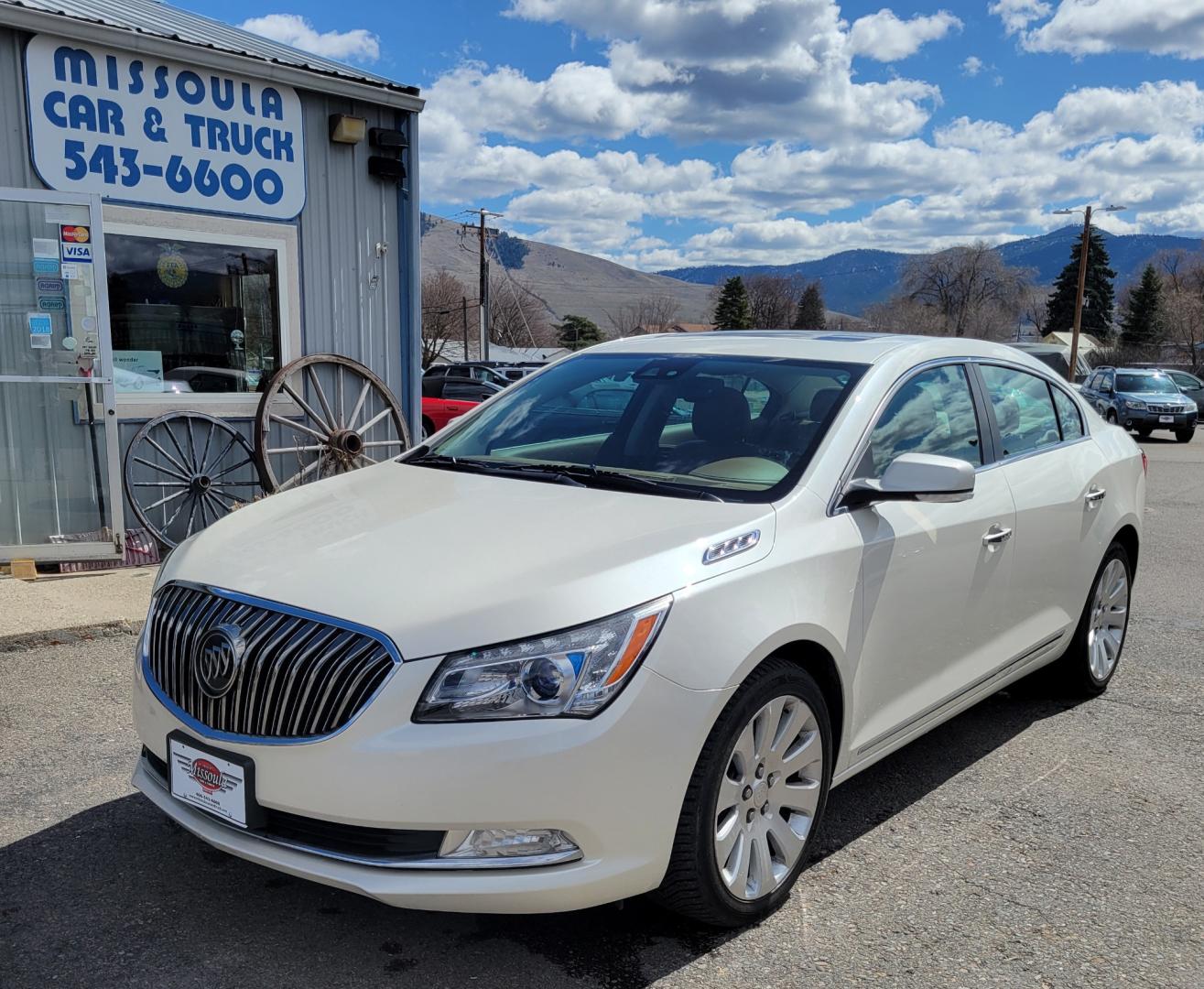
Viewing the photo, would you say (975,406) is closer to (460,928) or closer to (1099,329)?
(460,928)

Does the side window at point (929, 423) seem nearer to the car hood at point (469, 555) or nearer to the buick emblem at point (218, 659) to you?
the car hood at point (469, 555)

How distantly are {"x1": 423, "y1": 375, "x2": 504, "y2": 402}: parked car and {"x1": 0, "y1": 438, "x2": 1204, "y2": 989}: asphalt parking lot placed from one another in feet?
54.8

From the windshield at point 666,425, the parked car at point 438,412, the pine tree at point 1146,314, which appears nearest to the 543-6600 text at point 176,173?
the windshield at point 666,425

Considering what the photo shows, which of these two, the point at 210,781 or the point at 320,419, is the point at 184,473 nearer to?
the point at 320,419

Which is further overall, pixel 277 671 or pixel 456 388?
pixel 456 388

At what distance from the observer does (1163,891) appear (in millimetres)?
3275

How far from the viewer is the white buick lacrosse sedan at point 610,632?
8.08 feet

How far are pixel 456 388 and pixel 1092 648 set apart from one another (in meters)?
17.7

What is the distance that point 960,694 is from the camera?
387 centimetres

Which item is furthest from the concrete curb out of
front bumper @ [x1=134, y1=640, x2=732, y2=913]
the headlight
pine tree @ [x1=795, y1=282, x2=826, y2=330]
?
pine tree @ [x1=795, y1=282, x2=826, y2=330]

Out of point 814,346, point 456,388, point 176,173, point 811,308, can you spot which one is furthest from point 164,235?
point 811,308

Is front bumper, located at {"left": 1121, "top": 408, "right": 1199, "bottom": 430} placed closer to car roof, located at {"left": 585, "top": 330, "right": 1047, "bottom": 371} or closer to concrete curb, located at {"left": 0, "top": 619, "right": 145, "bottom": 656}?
car roof, located at {"left": 585, "top": 330, "right": 1047, "bottom": 371}

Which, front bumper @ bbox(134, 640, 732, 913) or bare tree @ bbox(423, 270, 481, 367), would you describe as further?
bare tree @ bbox(423, 270, 481, 367)

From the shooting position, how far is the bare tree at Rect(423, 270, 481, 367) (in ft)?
228
